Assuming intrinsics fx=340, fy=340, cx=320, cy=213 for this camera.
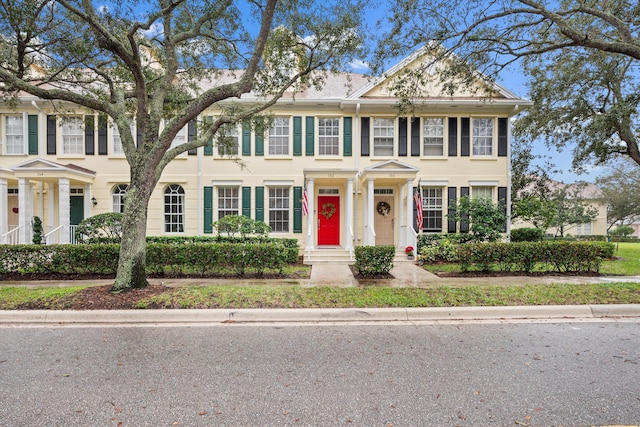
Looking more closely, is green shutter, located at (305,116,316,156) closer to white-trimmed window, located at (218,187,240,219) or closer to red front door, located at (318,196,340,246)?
red front door, located at (318,196,340,246)

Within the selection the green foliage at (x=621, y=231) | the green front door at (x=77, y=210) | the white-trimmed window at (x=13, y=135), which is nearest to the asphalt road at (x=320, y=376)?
the green front door at (x=77, y=210)

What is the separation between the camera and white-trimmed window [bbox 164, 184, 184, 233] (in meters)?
14.2

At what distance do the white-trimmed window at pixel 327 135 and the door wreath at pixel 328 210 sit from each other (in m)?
2.15

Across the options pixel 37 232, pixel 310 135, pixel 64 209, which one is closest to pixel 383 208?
pixel 310 135

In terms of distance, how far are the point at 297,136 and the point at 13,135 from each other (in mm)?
11765

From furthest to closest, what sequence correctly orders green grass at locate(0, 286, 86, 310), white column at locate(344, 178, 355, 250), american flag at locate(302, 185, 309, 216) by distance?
american flag at locate(302, 185, 309, 216) → white column at locate(344, 178, 355, 250) → green grass at locate(0, 286, 86, 310)

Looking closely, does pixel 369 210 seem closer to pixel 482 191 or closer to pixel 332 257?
pixel 332 257

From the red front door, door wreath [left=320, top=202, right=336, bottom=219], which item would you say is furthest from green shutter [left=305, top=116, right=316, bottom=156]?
door wreath [left=320, top=202, right=336, bottom=219]

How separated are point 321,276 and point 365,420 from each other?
21.8 feet

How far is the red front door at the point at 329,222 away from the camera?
1438 cm

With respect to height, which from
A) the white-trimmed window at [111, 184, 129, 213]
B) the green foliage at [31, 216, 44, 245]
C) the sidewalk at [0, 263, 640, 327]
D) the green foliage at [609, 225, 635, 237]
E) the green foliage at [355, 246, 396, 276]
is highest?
the white-trimmed window at [111, 184, 129, 213]

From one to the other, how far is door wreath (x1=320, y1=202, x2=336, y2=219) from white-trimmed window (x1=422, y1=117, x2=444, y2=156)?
14.6ft

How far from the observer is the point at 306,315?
583 cm

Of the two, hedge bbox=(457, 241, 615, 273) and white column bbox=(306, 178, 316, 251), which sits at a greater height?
white column bbox=(306, 178, 316, 251)
